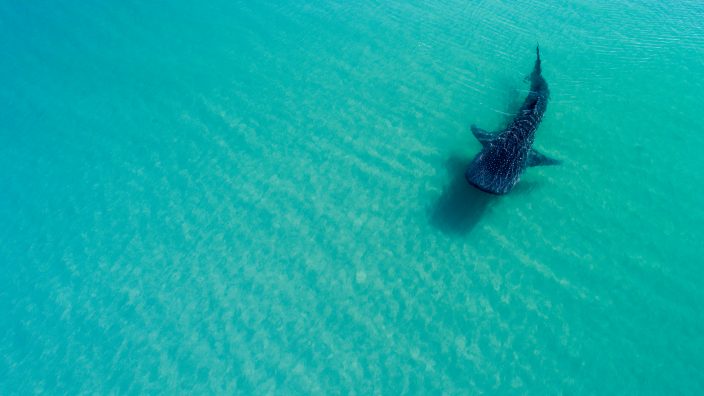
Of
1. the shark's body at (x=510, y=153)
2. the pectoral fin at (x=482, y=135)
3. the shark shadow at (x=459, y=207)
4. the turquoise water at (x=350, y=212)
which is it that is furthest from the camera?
the pectoral fin at (x=482, y=135)

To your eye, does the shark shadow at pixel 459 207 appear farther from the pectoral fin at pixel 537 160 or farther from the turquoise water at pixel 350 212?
the pectoral fin at pixel 537 160

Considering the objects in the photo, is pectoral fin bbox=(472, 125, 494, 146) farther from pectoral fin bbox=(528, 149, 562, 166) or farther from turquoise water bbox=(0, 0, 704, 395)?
pectoral fin bbox=(528, 149, 562, 166)

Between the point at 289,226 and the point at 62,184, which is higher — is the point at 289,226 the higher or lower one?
the higher one

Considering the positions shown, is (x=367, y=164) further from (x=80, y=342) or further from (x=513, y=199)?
(x=80, y=342)

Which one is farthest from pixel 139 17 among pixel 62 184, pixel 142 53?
pixel 62 184

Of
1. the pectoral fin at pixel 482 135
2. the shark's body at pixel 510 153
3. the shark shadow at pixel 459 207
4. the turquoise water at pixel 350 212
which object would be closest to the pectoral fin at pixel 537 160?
the shark's body at pixel 510 153

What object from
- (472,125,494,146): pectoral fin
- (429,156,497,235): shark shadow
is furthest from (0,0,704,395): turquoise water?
(472,125,494,146): pectoral fin
